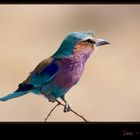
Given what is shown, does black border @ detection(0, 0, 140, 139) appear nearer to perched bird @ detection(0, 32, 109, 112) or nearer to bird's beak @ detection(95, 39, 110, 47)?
perched bird @ detection(0, 32, 109, 112)

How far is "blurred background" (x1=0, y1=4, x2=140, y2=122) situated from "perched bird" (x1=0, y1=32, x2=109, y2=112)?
0.08ft

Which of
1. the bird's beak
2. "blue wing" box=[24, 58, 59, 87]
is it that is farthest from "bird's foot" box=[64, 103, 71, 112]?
the bird's beak

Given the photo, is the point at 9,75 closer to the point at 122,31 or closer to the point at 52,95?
the point at 52,95

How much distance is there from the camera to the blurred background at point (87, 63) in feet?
9.16

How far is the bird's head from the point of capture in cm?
280

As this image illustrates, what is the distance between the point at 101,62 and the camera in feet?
9.25

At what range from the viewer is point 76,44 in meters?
2.80

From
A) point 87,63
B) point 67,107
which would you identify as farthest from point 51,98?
point 87,63

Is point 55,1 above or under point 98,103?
above

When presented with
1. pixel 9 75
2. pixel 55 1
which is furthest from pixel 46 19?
pixel 9 75

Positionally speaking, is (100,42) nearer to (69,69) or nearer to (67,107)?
(69,69)

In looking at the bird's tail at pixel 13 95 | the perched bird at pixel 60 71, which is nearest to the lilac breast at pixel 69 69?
the perched bird at pixel 60 71
